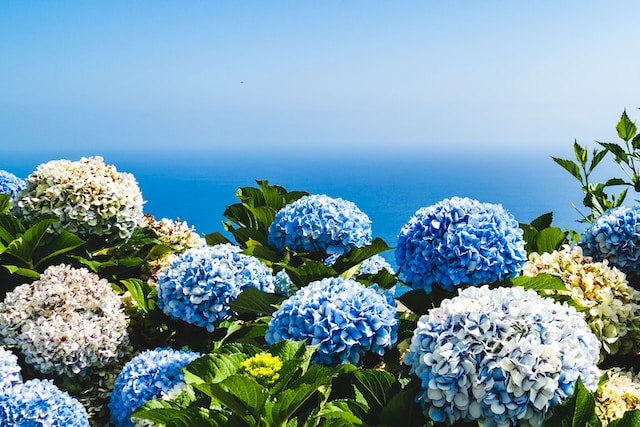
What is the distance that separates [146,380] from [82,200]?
1.46 m

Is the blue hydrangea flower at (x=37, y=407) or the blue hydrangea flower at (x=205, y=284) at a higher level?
the blue hydrangea flower at (x=205, y=284)

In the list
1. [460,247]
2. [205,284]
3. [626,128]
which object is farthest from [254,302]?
[626,128]

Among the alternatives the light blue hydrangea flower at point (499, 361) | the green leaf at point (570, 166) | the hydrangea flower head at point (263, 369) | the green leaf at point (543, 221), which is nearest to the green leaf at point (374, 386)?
the light blue hydrangea flower at point (499, 361)

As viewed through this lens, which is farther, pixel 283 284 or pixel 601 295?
pixel 283 284

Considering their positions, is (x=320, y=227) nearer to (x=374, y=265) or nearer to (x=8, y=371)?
(x=374, y=265)

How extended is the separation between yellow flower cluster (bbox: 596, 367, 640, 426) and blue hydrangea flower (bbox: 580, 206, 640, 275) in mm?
1040

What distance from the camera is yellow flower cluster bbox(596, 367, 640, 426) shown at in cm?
219

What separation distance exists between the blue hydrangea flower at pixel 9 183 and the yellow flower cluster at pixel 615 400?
427 cm

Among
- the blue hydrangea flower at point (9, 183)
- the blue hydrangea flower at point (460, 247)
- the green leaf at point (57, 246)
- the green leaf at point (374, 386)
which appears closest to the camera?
the green leaf at point (374, 386)

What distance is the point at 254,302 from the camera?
2764 millimetres

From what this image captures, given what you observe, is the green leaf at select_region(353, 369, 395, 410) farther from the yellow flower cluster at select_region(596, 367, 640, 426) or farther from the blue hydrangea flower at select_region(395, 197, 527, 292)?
the yellow flower cluster at select_region(596, 367, 640, 426)

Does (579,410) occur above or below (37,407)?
above

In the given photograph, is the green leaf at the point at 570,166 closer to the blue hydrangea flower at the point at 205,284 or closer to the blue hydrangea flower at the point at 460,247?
the blue hydrangea flower at the point at 460,247

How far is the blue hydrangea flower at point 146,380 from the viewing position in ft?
8.55
